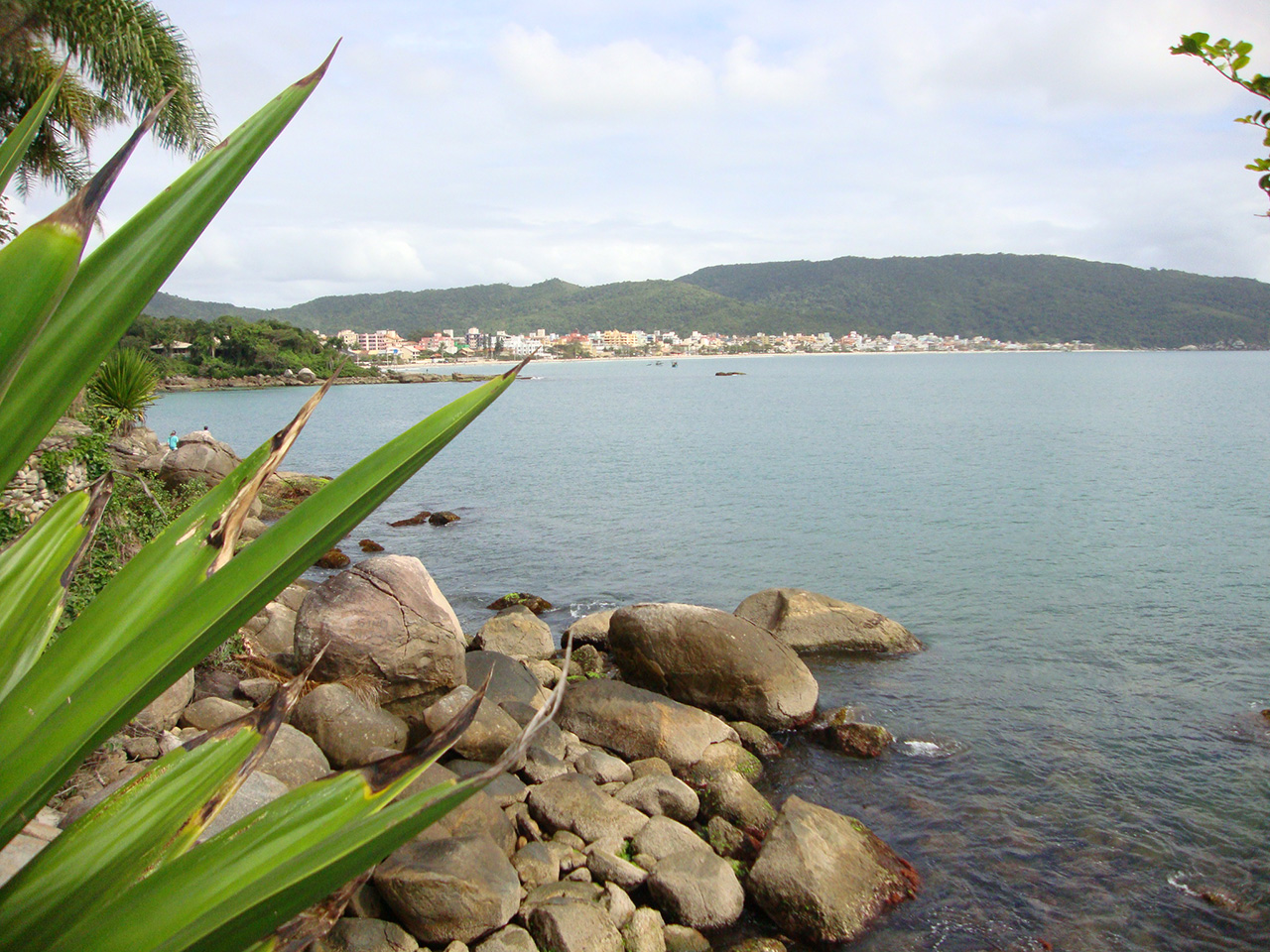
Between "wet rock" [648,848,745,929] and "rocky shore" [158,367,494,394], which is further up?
"rocky shore" [158,367,494,394]

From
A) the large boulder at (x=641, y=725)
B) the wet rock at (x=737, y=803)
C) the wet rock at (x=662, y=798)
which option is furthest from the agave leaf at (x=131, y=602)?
the large boulder at (x=641, y=725)

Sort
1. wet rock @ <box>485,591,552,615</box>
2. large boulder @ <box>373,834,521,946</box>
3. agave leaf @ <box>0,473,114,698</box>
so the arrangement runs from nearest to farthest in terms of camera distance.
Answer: agave leaf @ <box>0,473,114,698</box> → large boulder @ <box>373,834,521,946</box> → wet rock @ <box>485,591,552,615</box>

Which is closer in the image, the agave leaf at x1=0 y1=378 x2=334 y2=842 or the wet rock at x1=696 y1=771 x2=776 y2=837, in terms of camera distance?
the agave leaf at x1=0 y1=378 x2=334 y2=842

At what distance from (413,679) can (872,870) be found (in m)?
5.40

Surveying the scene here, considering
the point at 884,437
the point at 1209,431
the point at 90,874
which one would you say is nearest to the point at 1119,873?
the point at 90,874

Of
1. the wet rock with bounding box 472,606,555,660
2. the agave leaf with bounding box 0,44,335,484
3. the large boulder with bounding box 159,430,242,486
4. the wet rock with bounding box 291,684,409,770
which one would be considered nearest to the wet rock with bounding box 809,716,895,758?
the wet rock with bounding box 472,606,555,660

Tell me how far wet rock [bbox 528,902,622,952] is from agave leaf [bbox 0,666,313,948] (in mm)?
6340

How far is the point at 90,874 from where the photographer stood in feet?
3.47

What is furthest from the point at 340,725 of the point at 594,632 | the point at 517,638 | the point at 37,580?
the point at 37,580

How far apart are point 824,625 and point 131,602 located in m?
15.2

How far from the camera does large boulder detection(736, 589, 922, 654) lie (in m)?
15.4

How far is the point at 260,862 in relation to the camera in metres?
1.04

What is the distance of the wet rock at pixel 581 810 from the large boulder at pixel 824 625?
680 centimetres

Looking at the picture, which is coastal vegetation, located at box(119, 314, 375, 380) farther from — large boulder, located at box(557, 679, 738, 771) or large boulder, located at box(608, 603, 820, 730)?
large boulder, located at box(557, 679, 738, 771)
